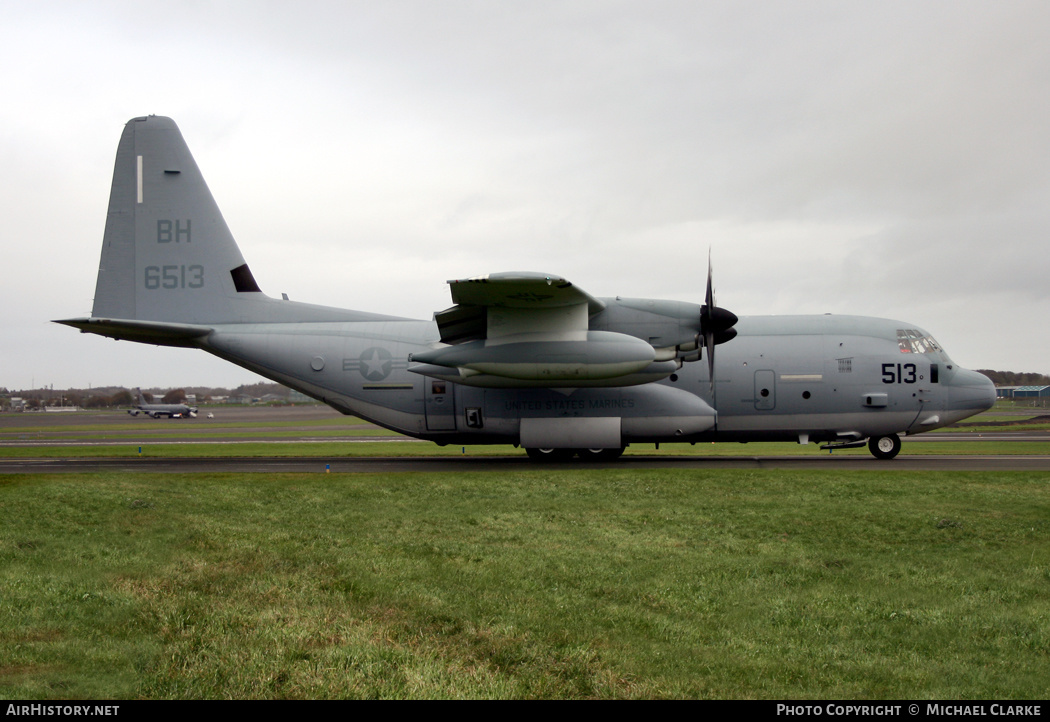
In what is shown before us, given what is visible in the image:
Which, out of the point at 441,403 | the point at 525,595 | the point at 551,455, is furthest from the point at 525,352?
the point at 525,595

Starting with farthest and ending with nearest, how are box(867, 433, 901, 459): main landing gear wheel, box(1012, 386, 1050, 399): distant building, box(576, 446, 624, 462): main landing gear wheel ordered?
box(1012, 386, 1050, 399): distant building → box(576, 446, 624, 462): main landing gear wheel → box(867, 433, 901, 459): main landing gear wheel

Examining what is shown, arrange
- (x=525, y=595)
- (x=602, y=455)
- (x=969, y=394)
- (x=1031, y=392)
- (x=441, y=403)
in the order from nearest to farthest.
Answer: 1. (x=525, y=595)
2. (x=969, y=394)
3. (x=441, y=403)
4. (x=602, y=455)
5. (x=1031, y=392)

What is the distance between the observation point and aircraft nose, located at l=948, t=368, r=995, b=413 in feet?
76.5

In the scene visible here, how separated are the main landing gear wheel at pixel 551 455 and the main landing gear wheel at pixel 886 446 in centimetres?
966

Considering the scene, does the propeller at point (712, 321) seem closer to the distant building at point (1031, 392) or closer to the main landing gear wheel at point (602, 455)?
the main landing gear wheel at point (602, 455)

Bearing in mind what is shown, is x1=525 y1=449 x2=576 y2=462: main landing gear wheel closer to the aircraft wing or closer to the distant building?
the aircraft wing

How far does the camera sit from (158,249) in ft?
85.2

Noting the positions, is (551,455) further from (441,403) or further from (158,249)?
(158,249)

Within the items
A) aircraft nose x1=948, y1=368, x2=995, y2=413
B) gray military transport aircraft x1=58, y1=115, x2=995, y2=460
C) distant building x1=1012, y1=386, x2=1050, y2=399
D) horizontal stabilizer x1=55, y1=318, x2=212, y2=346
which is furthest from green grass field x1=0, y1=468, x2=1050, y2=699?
distant building x1=1012, y1=386, x2=1050, y2=399

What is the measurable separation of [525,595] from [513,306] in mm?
13770

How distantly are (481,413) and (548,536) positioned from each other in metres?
12.7

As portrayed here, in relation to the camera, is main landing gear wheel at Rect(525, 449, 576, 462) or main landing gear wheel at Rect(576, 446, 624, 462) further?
main landing gear wheel at Rect(525, 449, 576, 462)

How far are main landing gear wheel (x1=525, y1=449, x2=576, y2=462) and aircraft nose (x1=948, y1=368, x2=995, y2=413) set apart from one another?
12.0m
